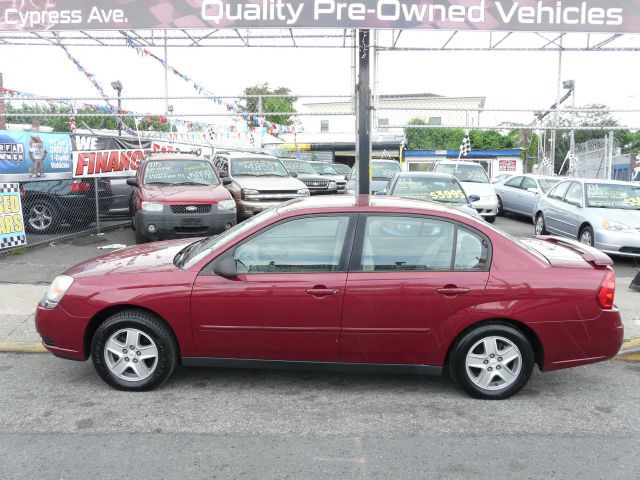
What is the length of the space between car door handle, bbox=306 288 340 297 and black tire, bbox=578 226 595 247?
7301 millimetres

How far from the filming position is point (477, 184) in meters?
14.5

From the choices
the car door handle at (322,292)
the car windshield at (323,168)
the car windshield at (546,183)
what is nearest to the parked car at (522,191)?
the car windshield at (546,183)

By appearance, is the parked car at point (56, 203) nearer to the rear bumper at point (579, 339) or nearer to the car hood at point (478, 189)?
the car hood at point (478, 189)

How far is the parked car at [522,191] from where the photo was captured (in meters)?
15.2

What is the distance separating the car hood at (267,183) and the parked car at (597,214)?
540 centimetres

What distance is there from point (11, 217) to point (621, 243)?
395 inches

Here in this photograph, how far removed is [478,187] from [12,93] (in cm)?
1182

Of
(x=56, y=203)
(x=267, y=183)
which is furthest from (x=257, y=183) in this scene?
(x=56, y=203)

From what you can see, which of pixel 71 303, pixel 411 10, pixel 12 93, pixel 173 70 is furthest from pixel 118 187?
pixel 71 303

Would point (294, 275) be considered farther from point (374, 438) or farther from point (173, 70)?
point (173, 70)

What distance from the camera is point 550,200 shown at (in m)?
12.2

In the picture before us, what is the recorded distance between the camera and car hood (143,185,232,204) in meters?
9.41

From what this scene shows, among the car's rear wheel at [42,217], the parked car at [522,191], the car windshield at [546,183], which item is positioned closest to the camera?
the car's rear wheel at [42,217]

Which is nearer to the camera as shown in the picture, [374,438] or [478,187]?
[374,438]
